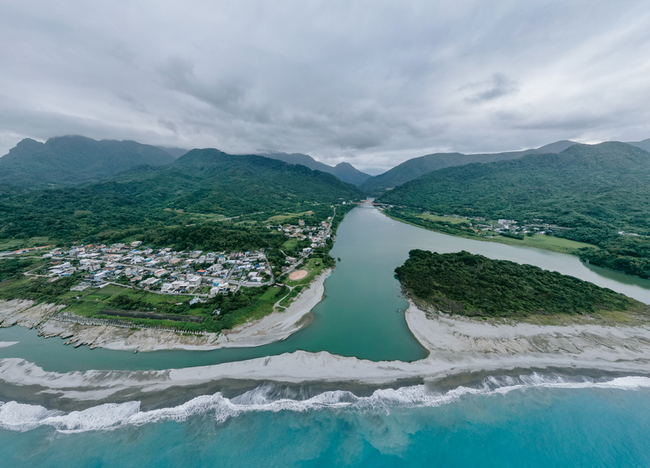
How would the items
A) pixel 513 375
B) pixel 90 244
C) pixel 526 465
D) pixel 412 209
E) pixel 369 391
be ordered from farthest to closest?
pixel 412 209
pixel 90 244
pixel 513 375
pixel 369 391
pixel 526 465

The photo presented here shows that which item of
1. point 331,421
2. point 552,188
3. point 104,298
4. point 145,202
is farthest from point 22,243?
point 552,188

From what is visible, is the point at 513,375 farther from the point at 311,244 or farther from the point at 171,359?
the point at 311,244

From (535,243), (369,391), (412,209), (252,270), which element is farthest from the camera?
(412,209)

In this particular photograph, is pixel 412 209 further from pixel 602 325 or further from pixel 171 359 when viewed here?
pixel 171 359

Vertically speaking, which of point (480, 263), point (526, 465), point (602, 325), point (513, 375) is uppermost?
point (480, 263)

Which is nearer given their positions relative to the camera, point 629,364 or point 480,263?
point 629,364

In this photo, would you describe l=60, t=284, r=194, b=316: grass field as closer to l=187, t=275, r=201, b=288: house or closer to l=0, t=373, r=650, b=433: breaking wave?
l=187, t=275, r=201, b=288: house

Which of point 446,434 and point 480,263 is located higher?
point 480,263

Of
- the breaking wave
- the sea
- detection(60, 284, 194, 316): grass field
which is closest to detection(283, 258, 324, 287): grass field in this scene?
the sea

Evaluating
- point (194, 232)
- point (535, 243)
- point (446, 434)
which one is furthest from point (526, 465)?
point (535, 243)
